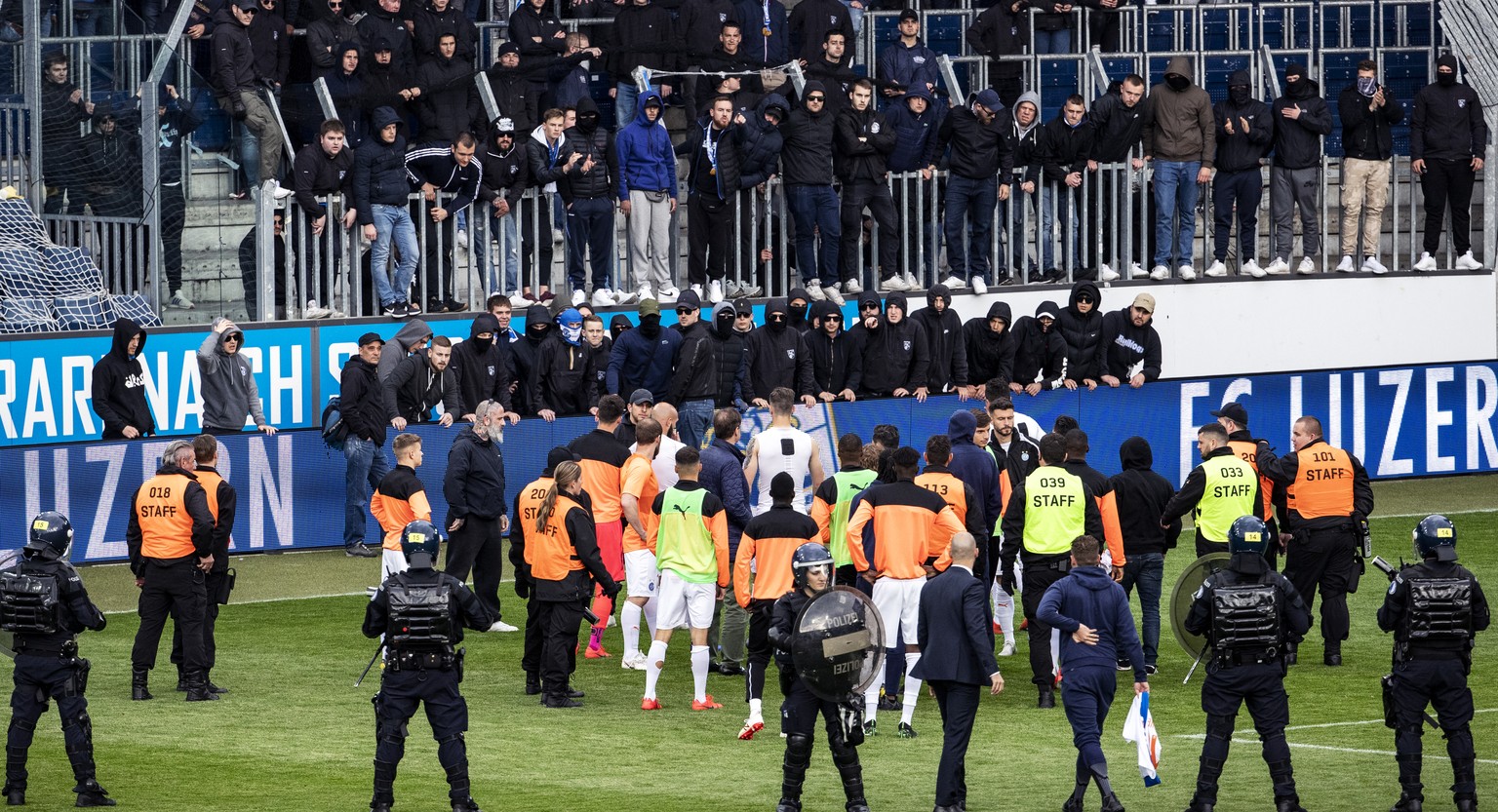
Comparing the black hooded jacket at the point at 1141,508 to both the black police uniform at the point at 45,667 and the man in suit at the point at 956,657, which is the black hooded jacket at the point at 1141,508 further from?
the black police uniform at the point at 45,667

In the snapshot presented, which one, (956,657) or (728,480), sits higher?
(728,480)

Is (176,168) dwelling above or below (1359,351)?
above

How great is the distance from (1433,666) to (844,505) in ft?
15.1

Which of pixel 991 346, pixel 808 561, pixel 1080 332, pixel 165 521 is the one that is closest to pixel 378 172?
pixel 991 346

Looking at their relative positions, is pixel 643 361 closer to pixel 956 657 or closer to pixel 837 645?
pixel 956 657

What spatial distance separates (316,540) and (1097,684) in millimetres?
10621

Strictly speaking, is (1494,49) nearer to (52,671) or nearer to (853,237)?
(853,237)

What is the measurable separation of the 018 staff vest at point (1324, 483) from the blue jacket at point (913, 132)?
8103 millimetres

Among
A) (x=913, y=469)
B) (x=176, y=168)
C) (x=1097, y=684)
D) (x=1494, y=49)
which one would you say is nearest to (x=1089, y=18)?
(x=1494, y=49)

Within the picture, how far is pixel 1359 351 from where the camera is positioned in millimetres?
27141

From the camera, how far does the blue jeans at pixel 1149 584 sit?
16.3 meters

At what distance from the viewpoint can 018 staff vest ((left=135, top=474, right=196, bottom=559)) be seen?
1542 cm

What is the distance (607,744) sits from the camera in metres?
14.4

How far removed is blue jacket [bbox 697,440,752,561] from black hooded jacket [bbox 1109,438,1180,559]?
8.93ft
